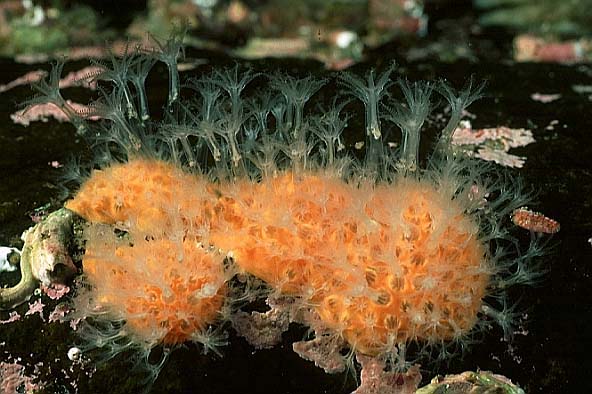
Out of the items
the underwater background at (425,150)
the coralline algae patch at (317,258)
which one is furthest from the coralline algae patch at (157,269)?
the underwater background at (425,150)

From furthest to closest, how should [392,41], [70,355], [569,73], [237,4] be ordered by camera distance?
[237,4], [392,41], [569,73], [70,355]

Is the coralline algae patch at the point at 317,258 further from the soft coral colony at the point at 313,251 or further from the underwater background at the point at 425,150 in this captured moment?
the underwater background at the point at 425,150

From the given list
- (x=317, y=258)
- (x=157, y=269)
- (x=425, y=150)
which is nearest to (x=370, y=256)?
(x=317, y=258)

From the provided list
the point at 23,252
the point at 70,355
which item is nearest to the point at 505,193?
the point at 70,355

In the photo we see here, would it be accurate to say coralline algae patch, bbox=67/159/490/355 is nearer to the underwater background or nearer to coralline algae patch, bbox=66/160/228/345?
coralline algae patch, bbox=66/160/228/345

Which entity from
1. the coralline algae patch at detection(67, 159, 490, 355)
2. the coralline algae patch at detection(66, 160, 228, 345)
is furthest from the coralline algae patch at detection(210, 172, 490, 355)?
the coralline algae patch at detection(66, 160, 228, 345)

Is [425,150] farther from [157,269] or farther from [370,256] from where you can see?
[157,269]

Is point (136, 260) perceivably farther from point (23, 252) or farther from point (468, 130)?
point (468, 130)

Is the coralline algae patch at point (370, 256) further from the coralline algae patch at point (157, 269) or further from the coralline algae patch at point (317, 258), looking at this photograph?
the coralline algae patch at point (157, 269)

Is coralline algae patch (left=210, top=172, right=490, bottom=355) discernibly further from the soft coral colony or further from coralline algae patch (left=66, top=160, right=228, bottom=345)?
coralline algae patch (left=66, top=160, right=228, bottom=345)
